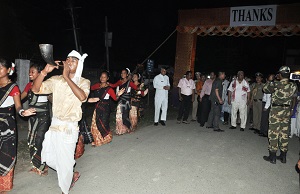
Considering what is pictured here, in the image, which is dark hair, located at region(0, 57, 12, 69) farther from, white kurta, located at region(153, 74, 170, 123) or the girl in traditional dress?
white kurta, located at region(153, 74, 170, 123)

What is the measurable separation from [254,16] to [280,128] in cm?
618

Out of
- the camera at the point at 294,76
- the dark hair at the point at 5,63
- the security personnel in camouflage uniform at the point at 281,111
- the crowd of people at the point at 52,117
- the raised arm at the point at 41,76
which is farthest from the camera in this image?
the security personnel in camouflage uniform at the point at 281,111

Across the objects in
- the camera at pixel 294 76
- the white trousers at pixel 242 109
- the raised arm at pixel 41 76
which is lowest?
the white trousers at pixel 242 109

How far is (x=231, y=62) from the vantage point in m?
23.0

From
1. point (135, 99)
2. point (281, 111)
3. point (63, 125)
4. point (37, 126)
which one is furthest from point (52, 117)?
point (281, 111)

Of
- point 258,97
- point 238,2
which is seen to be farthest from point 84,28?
point 258,97

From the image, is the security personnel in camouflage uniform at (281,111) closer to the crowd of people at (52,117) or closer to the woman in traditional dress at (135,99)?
the woman in traditional dress at (135,99)

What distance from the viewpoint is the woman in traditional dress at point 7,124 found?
353cm

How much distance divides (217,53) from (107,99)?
19747mm

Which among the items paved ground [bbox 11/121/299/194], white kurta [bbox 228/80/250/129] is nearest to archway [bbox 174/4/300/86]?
white kurta [bbox 228/80/250/129]

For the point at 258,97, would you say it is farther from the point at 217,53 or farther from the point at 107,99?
the point at 217,53

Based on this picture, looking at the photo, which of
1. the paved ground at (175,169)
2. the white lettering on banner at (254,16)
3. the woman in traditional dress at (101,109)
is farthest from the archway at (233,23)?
the woman in traditional dress at (101,109)

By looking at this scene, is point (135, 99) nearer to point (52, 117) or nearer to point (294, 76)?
point (52, 117)

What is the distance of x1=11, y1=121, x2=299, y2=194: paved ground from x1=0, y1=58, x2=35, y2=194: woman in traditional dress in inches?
11.4
